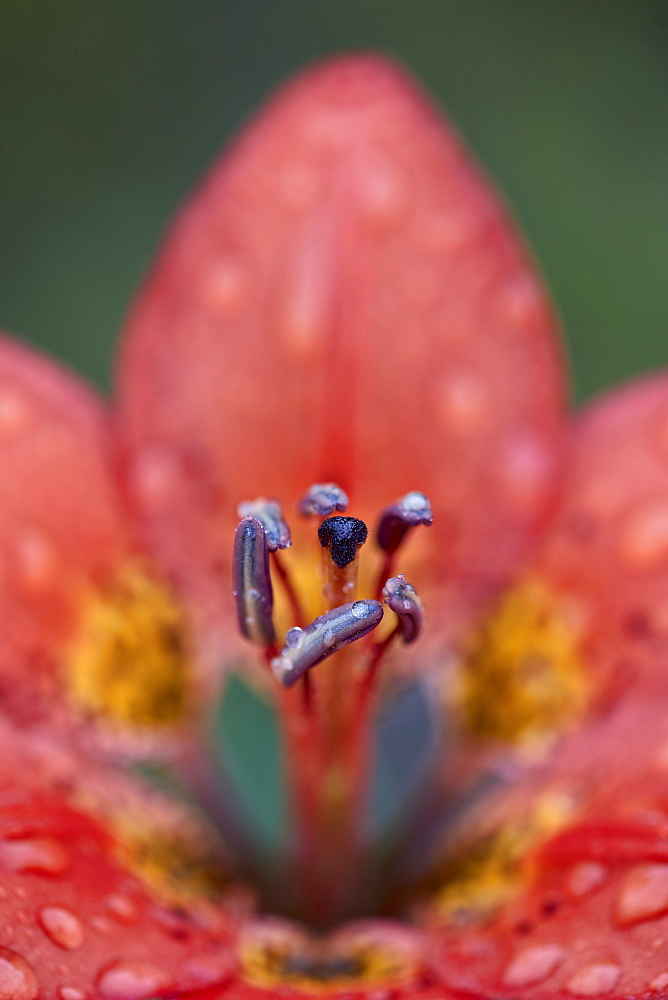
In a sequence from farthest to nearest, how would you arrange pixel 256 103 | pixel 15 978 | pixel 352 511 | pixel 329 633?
pixel 256 103
pixel 352 511
pixel 329 633
pixel 15 978

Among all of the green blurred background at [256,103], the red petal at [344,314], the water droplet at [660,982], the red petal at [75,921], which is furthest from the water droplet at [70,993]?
the green blurred background at [256,103]

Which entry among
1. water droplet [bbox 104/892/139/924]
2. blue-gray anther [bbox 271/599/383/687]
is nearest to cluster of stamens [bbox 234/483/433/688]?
blue-gray anther [bbox 271/599/383/687]

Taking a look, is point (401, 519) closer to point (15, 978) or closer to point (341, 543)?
point (341, 543)

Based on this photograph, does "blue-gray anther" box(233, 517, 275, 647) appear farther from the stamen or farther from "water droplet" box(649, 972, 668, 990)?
"water droplet" box(649, 972, 668, 990)

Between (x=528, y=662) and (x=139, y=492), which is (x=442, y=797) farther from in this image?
(x=139, y=492)

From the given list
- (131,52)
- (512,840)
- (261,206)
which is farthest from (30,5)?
(512,840)

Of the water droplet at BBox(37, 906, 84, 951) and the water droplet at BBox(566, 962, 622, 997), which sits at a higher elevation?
the water droplet at BBox(37, 906, 84, 951)

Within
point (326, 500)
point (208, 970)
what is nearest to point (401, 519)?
point (326, 500)
